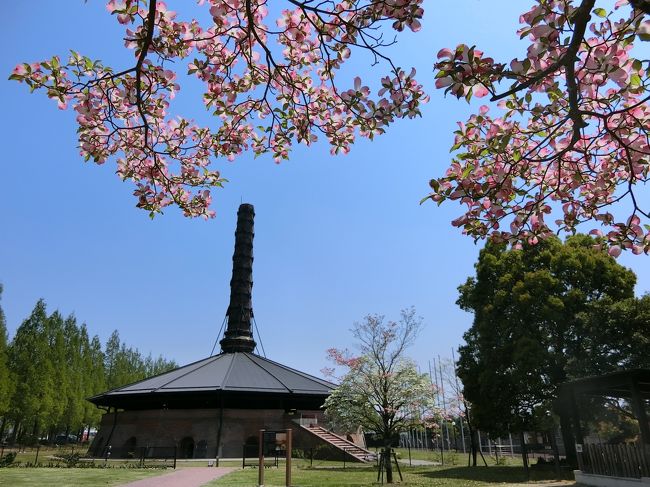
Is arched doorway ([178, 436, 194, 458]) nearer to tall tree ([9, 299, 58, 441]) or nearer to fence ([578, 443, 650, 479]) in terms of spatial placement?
tall tree ([9, 299, 58, 441])

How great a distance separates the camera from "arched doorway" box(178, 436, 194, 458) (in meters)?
29.3

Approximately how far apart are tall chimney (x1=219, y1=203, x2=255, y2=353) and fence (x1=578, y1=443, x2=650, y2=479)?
3143 centimetres

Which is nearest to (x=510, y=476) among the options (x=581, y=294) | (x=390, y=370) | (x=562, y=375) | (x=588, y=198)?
(x=562, y=375)

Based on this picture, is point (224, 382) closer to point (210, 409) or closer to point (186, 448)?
point (210, 409)

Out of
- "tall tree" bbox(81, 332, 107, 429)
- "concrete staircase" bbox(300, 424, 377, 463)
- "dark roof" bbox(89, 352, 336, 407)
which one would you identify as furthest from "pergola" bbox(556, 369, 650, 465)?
"tall tree" bbox(81, 332, 107, 429)

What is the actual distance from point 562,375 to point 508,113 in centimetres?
2026

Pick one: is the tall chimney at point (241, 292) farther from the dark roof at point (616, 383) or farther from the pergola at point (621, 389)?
the dark roof at point (616, 383)

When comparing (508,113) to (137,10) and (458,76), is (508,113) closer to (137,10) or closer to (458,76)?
(458,76)

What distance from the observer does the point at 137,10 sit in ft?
13.6

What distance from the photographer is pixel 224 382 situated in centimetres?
3080

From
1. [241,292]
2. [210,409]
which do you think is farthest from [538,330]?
[241,292]

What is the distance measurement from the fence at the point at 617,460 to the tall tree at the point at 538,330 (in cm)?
509

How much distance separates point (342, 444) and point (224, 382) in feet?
29.7

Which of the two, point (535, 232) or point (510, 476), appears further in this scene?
point (510, 476)
